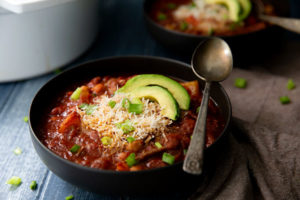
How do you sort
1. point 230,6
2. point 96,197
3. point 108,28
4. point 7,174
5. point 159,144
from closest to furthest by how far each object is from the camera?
1. point 159,144
2. point 96,197
3. point 7,174
4. point 230,6
5. point 108,28

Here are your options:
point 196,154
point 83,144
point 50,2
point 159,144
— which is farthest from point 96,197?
point 50,2

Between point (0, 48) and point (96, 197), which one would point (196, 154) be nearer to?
point (96, 197)

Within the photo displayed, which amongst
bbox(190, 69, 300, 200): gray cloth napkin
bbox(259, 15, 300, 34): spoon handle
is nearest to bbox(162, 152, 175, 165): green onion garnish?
bbox(190, 69, 300, 200): gray cloth napkin

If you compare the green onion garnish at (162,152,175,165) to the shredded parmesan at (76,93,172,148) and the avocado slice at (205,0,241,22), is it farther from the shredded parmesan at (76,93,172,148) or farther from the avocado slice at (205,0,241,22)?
the avocado slice at (205,0,241,22)

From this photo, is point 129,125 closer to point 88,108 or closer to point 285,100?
point 88,108

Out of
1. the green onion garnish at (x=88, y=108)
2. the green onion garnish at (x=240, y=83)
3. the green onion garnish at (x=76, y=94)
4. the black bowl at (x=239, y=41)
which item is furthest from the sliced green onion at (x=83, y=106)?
the green onion garnish at (x=240, y=83)

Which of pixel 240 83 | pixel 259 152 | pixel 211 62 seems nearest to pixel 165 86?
pixel 211 62
